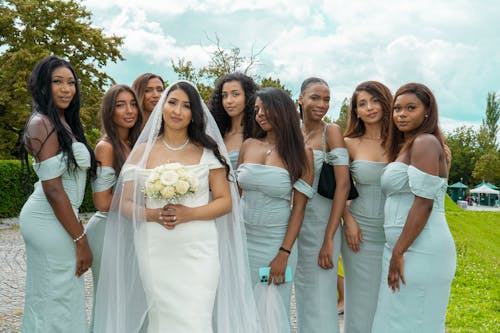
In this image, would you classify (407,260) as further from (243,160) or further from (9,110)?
(9,110)

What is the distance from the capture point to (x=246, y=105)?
5.97 m

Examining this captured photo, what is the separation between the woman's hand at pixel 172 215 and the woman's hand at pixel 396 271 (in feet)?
6.25

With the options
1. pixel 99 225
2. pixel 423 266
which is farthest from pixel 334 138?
pixel 99 225

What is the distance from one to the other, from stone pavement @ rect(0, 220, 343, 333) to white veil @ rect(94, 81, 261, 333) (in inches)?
99.9

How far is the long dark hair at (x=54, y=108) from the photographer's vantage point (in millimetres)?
4652

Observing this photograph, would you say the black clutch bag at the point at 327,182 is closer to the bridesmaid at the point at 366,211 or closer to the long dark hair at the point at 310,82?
the bridesmaid at the point at 366,211

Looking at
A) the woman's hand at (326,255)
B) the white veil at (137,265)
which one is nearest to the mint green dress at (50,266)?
the white veil at (137,265)

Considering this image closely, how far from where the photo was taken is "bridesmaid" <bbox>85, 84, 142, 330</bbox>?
5.04 metres

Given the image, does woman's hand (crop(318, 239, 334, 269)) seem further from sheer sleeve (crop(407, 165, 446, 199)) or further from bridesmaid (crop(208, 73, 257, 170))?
bridesmaid (crop(208, 73, 257, 170))

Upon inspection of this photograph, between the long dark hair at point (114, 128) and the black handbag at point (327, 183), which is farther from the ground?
the long dark hair at point (114, 128)

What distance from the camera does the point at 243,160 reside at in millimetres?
5289

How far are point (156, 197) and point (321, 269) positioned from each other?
2.12 m

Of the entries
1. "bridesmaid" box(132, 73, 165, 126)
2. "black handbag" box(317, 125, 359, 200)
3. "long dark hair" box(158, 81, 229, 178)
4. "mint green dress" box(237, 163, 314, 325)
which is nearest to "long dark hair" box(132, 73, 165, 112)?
"bridesmaid" box(132, 73, 165, 126)

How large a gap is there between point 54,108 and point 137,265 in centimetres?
162
